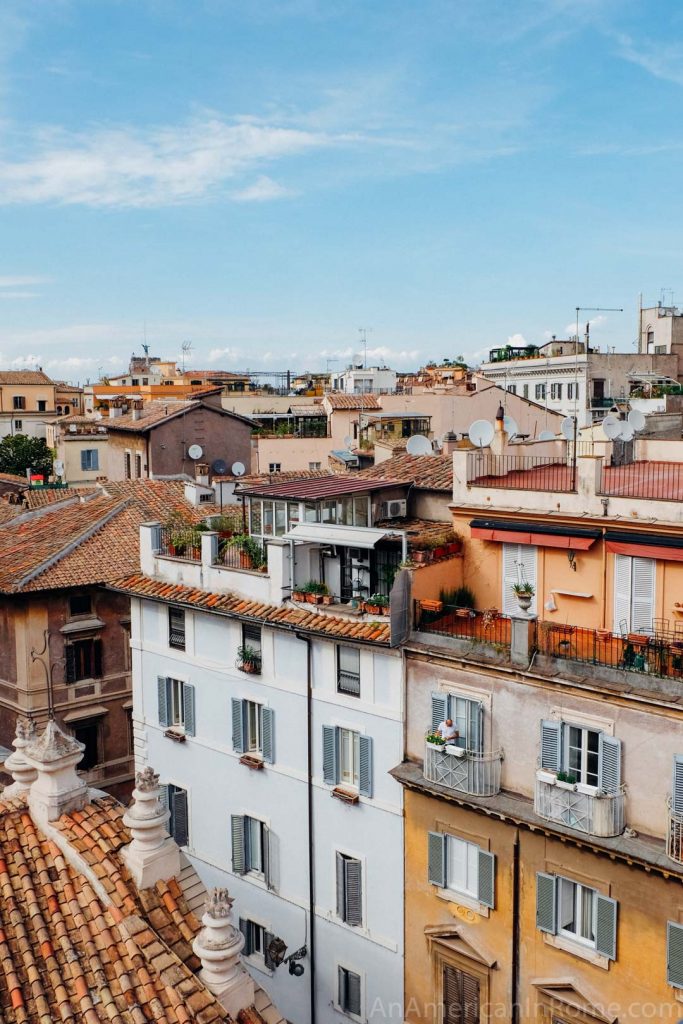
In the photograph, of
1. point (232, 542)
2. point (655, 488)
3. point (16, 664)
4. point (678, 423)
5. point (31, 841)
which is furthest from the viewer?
point (678, 423)

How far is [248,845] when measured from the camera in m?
23.6

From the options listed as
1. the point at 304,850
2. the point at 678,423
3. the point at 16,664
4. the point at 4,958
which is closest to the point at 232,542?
the point at 304,850

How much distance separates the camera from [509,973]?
1852cm

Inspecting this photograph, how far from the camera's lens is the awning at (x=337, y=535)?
20500 mm

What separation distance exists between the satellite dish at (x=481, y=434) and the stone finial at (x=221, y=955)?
45.9ft

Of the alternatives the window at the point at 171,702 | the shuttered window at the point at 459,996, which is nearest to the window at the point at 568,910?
the shuttered window at the point at 459,996

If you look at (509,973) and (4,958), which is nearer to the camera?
(4,958)

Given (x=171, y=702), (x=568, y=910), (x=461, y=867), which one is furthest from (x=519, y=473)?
(x=171, y=702)

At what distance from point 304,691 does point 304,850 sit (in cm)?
380

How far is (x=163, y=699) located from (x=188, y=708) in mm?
1117

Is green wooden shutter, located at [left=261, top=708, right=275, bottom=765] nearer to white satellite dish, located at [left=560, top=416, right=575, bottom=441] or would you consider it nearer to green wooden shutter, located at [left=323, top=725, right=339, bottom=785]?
green wooden shutter, located at [left=323, top=725, right=339, bottom=785]

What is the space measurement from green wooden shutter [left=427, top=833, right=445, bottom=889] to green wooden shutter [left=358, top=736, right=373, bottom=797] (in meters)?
1.82

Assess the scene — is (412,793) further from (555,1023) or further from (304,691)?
(555,1023)

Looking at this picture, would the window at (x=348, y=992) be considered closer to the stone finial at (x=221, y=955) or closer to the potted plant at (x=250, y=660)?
the potted plant at (x=250, y=660)
